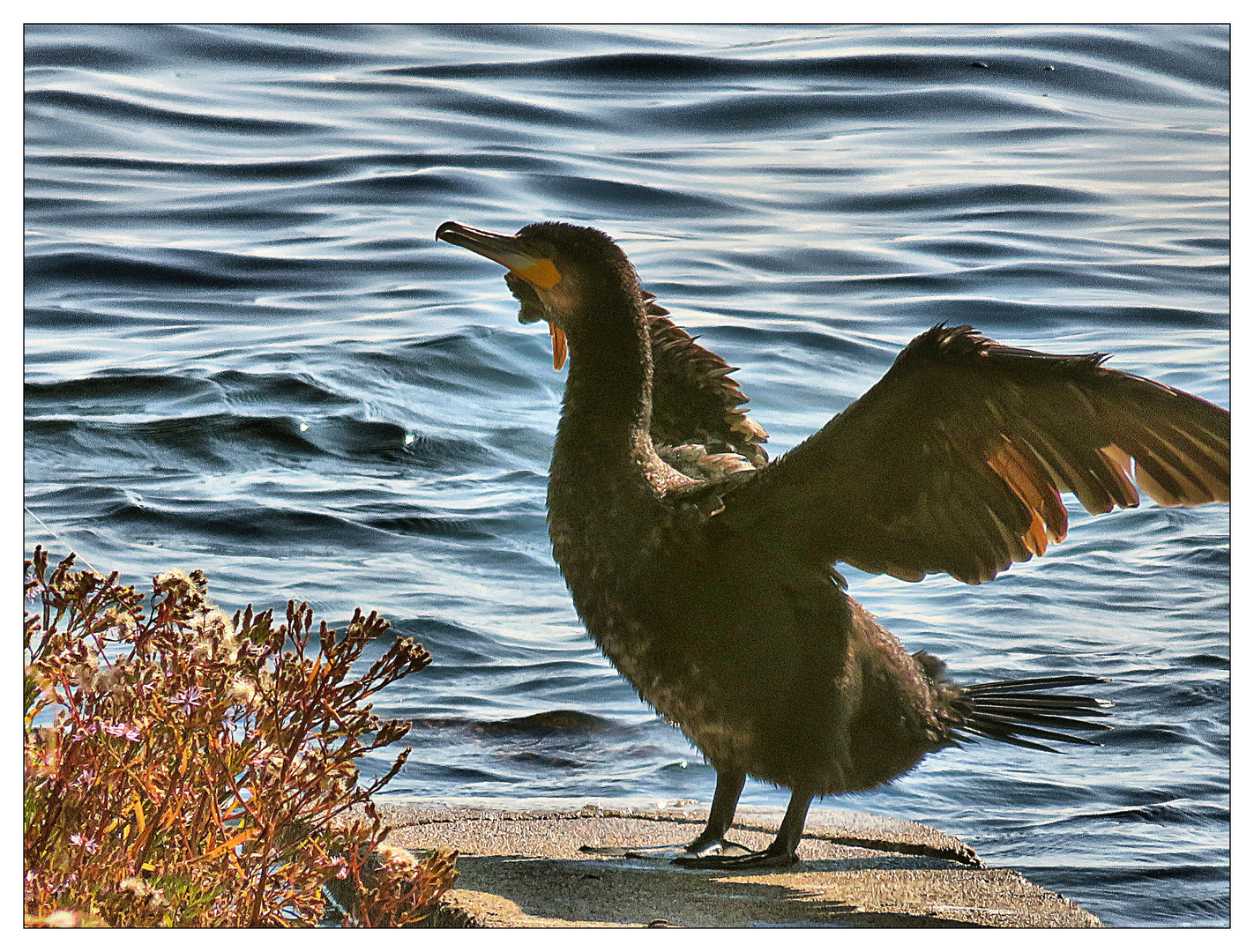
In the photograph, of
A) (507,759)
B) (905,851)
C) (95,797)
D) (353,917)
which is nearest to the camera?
(95,797)

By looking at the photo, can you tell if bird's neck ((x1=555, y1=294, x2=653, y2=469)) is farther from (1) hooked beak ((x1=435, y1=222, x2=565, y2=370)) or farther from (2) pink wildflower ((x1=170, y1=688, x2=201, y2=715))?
(2) pink wildflower ((x1=170, y1=688, x2=201, y2=715))

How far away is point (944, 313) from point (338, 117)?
158 centimetres

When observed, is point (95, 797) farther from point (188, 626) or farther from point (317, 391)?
point (317, 391)

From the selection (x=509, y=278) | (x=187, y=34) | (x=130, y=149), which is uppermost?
Result: (x=187, y=34)

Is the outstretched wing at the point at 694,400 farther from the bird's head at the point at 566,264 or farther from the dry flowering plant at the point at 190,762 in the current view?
the dry flowering plant at the point at 190,762

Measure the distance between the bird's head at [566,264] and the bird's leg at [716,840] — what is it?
968mm

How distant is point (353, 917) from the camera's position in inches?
103

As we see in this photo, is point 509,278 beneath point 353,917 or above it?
above

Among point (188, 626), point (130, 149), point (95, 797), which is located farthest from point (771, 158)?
point (95, 797)

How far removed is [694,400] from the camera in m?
3.27

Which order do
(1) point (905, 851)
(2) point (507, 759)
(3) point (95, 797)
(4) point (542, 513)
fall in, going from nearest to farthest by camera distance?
(3) point (95, 797) < (1) point (905, 851) < (2) point (507, 759) < (4) point (542, 513)

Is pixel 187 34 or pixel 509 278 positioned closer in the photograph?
pixel 509 278

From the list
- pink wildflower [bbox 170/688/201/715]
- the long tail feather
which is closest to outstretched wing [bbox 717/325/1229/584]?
the long tail feather

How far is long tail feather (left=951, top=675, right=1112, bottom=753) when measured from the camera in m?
2.87
